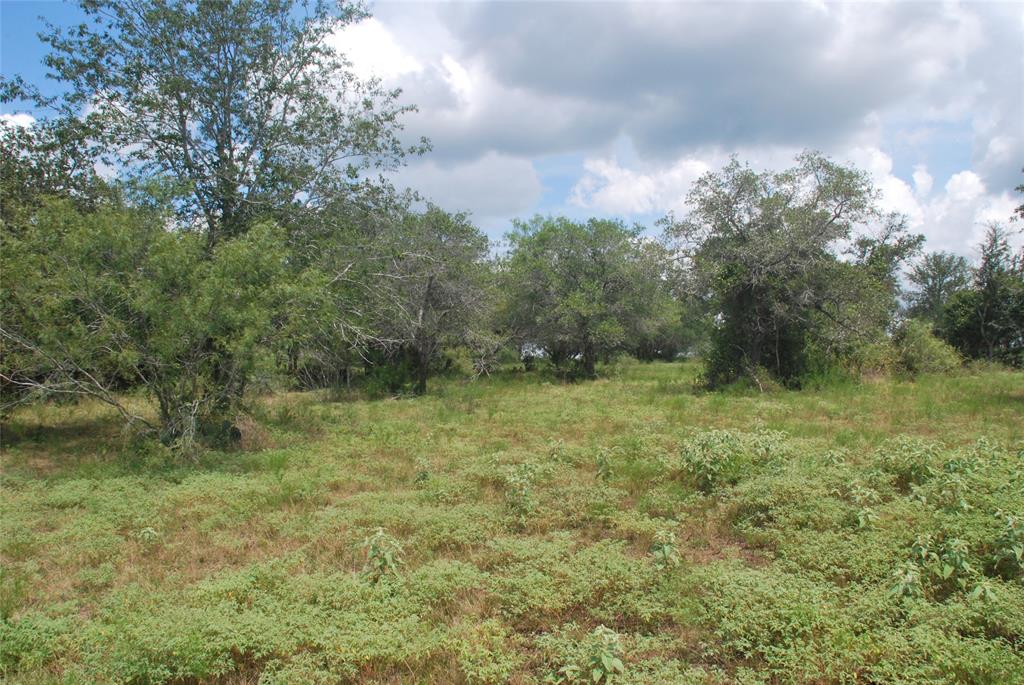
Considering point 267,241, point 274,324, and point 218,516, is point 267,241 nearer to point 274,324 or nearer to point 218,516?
point 274,324

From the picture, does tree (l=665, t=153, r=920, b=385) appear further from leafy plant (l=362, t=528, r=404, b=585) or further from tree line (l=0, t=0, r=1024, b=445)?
leafy plant (l=362, t=528, r=404, b=585)

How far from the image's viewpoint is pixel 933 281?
45.3 m

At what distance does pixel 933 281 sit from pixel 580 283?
36299 millimetres

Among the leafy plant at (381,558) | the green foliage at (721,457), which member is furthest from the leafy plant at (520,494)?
the green foliage at (721,457)

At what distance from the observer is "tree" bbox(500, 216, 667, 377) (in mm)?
21172

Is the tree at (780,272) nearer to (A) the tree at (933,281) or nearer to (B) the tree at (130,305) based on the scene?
(B) the tree at (130,305)

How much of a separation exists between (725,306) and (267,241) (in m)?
12.0

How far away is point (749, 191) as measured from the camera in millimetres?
16406

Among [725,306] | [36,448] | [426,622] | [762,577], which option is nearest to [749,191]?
[725,306]

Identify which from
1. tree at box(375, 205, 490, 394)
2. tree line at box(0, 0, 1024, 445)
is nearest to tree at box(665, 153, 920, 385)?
tree line at box(0, 0, 1024, 445)

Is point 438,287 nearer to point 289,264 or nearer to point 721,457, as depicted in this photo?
point 289,264

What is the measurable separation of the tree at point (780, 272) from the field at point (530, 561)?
5.99 metres

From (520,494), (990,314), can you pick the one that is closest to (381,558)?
(520,494)

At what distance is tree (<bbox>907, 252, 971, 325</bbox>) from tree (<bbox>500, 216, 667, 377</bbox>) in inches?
1254
